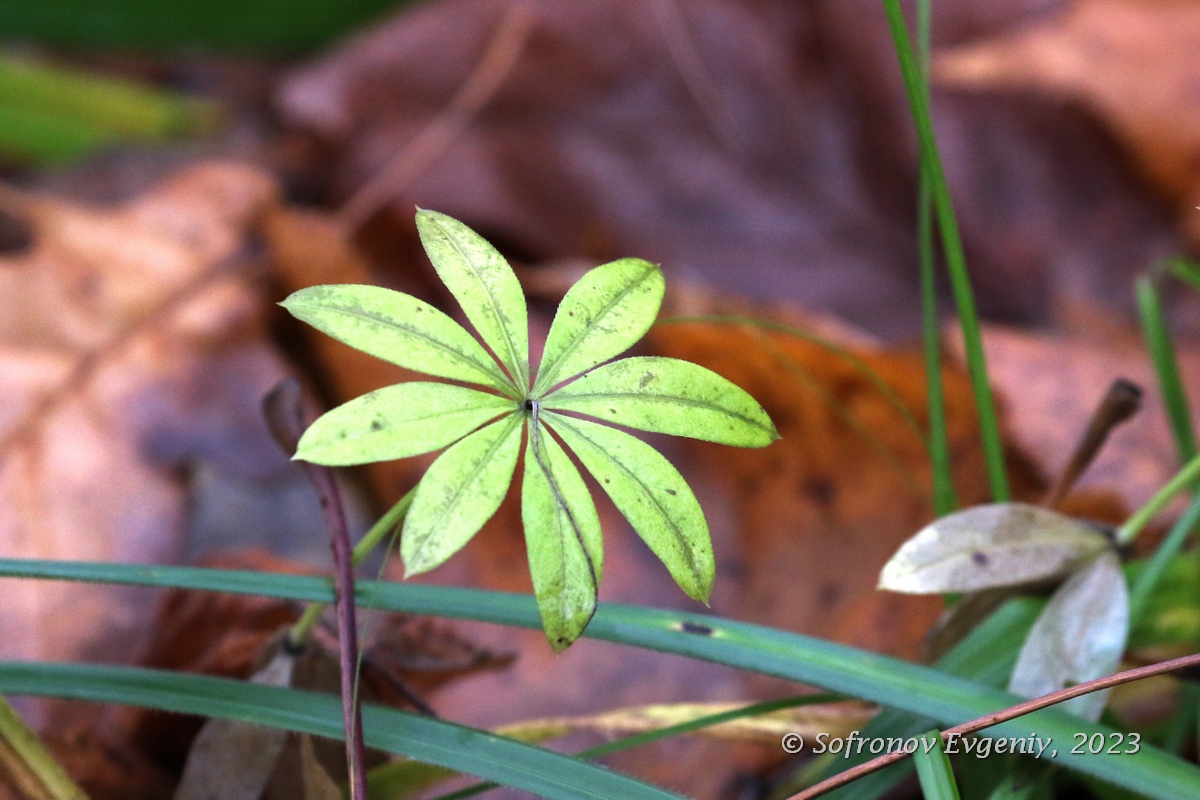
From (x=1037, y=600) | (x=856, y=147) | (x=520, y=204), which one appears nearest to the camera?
(x=1037, y=600)

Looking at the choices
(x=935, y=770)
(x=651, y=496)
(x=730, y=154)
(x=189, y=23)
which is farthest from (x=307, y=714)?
(x=189, y=23)

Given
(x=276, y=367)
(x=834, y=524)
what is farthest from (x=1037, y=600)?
(x=276, y=367)

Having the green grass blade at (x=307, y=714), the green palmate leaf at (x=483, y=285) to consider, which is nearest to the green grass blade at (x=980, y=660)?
the green grass blade at (x=307, y=714)

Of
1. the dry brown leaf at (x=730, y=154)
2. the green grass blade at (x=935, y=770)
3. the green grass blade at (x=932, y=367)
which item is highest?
the dry brown leaf at (x=730, y=154)

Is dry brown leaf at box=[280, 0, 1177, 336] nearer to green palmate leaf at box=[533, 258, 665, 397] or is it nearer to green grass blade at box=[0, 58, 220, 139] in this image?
green grass blade at box=[0, 58, 220, 139]

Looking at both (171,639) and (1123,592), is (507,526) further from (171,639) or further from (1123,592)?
(1123,592)

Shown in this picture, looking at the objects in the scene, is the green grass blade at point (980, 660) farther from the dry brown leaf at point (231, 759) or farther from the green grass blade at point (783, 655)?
the dry brown leaf at point (231, 759)
